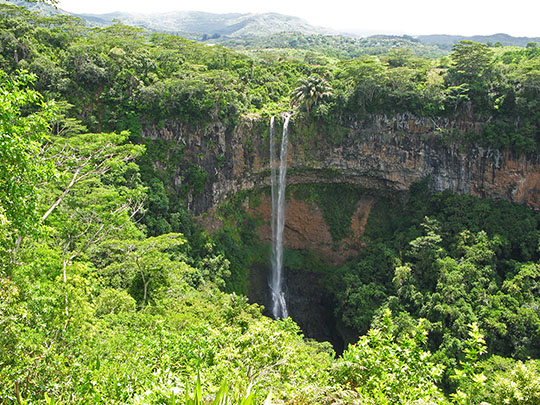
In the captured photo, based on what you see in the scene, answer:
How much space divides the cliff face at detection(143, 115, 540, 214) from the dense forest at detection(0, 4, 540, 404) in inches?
27.5

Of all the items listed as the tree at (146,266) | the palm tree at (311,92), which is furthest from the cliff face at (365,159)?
the tree at (146,266)

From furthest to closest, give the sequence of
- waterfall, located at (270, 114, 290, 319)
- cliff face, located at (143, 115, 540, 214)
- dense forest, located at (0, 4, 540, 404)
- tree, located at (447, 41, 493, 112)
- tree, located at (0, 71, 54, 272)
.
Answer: waterfall, located at (270, 114, 290, 319) → tree, located at (447, 41, 493, 112) → cliff face, located at (143, 115, 540, 214) → dense forest, located at (0, 4, 540, 404) → tree, located at (0, 71, 54, 272)

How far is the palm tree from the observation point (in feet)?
83.2

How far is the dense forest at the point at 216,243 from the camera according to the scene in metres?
6.16

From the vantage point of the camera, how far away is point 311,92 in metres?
25.2

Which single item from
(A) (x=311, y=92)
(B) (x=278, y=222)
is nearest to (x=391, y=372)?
(A) (x=311, y=92)

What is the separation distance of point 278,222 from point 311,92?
9147 millimetres

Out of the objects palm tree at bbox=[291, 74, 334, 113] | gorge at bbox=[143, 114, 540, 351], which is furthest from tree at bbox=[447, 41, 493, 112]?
palm tree at bbox=[291, 74, 334, 113]

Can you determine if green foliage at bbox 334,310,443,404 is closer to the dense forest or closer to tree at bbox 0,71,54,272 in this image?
the dense forest

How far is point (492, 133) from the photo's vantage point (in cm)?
2369

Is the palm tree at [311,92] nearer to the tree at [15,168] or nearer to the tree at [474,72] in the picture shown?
the tree at [474,72]

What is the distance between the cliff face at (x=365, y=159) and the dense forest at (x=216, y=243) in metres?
0.70

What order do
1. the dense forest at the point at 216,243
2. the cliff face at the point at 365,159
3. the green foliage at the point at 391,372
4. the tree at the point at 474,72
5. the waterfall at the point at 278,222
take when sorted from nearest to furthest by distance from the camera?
1. the green foliage at the point at 391,372
2. the dense forest at the point at 216,243
3. the cliff face at the point at 365,159
4. the tree at the point at 474,72
5. the waterfall at the point at 278,222

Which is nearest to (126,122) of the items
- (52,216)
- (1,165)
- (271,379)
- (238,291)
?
(238,291)
